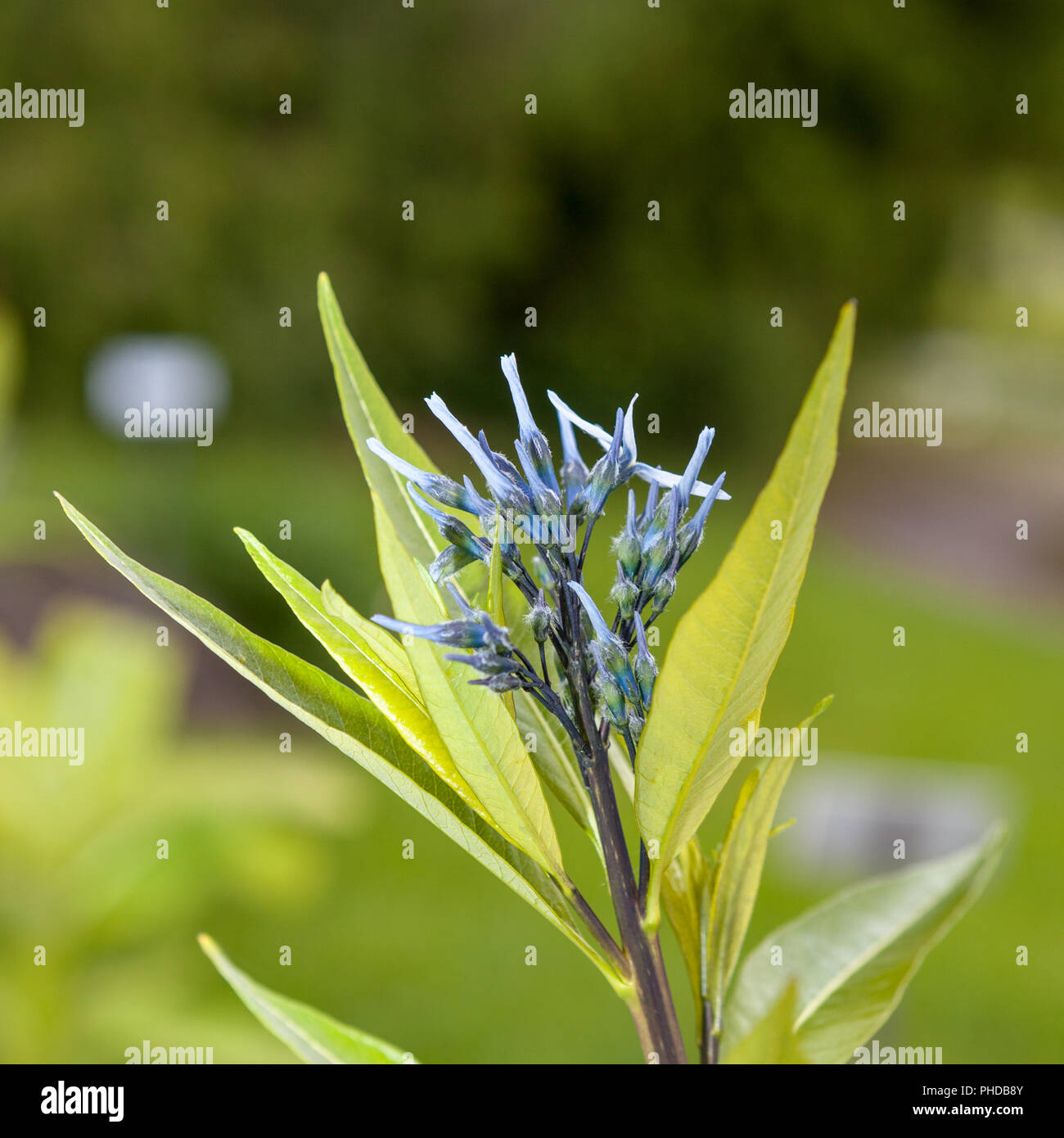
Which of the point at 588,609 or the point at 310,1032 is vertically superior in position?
the point at 588,609

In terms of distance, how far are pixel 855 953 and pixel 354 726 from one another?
0.74 ft

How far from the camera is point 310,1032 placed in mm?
397

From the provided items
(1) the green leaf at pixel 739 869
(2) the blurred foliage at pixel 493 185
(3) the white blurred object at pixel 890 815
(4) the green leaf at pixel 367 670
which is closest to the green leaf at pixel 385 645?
(4) the green leaf at pixel 367 670

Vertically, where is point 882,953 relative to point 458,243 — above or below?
below

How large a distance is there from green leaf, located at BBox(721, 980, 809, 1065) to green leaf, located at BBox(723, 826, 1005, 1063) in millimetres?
50

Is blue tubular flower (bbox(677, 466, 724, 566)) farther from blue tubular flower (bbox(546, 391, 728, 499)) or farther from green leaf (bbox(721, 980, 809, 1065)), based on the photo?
green leaf (bbox(721, 980, 809, 1065))

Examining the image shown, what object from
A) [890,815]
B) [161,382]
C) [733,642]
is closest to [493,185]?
[161,382]

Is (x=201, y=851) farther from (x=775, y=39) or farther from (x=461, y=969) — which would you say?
(x=775, y=39)

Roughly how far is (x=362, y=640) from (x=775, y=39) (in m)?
8.28

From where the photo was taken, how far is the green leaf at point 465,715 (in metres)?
0.32

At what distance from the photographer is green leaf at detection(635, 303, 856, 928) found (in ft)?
0.85

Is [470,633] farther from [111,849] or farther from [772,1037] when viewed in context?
[111,849]
